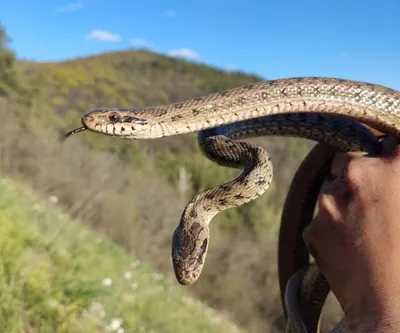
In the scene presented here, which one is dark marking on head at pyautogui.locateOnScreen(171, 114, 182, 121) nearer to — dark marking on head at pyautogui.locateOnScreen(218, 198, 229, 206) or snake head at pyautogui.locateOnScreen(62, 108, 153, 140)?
snake head at pyautogui.locateOnScreen(62, 108, 153, 140)

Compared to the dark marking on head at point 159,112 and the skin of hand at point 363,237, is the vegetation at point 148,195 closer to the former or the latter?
the dark marking on head at point 159,112

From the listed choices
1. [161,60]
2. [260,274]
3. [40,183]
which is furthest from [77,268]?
[161,60]

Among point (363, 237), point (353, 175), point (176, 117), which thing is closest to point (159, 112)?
point (176, 117)

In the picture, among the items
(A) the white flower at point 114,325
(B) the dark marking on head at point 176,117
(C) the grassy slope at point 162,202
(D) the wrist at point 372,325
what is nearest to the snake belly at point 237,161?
(B) the dark marking on head at point 176,117

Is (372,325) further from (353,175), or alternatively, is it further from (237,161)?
(237,161)

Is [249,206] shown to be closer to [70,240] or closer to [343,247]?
[70,240]
